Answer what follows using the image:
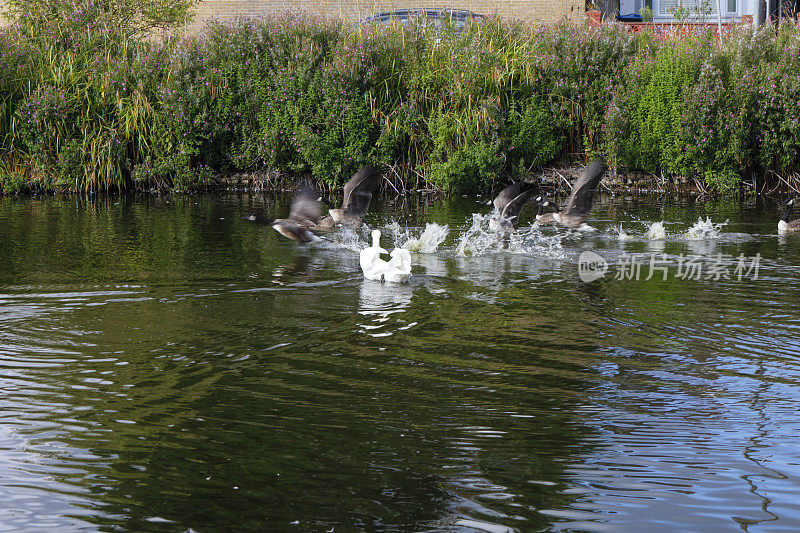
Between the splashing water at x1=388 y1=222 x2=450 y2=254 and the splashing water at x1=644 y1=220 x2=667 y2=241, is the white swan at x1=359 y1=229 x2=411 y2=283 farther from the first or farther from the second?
the splashing water at x1=644 y1=220 x2=667 y2=241

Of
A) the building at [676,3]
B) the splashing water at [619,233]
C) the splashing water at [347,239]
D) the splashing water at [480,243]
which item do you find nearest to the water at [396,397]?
the splashing water at [480,243]

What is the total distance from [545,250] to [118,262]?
17.2 ft

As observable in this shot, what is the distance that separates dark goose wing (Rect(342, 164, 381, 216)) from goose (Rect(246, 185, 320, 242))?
542 mm

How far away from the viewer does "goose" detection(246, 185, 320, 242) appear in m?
12.7

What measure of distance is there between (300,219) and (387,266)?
13.5 feet

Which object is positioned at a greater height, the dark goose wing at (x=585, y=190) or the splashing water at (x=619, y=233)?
the dark goose wing at (x=585, y=190)

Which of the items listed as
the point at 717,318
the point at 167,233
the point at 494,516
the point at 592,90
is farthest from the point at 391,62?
the point at 494,516

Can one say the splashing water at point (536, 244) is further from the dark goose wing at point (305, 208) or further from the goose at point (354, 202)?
the dark goose wing at point (305, 208)

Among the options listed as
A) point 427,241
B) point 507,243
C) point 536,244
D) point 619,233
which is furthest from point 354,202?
point 619,233

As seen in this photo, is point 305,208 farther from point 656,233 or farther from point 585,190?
point 656,233

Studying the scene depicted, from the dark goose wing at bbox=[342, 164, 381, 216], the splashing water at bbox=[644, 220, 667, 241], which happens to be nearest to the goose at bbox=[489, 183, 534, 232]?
the splashing water at bbox=[644, 220, 667, 241]

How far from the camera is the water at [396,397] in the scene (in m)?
4.27

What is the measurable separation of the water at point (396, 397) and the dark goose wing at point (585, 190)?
2.46 metres

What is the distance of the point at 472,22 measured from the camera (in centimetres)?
2062
